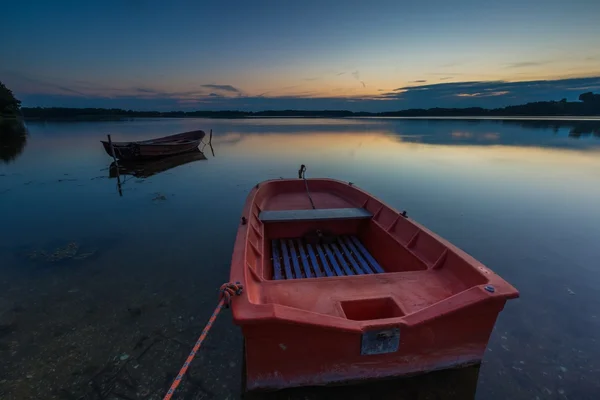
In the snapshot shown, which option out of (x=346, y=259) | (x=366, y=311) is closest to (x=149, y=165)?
(x=346, y=259)

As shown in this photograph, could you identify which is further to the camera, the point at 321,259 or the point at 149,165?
the point at 149,165

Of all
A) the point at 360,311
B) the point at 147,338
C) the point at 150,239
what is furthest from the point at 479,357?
the point at 150,239

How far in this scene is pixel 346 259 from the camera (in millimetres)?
5551

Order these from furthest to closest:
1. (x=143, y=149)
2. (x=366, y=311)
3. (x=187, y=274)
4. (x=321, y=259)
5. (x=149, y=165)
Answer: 1. (x=149, y=165)
2. (x=143, y=149)
3. (x=187, y=274)
4. (x=321, y=259)
5. (x=366, y=311)

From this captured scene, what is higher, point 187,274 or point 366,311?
point 366,311

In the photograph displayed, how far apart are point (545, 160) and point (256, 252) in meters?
23.4

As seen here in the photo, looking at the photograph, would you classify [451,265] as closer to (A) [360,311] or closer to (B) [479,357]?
(B) [479,357]

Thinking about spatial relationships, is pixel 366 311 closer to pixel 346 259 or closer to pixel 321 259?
pixel 321 259

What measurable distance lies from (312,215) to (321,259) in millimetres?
1073

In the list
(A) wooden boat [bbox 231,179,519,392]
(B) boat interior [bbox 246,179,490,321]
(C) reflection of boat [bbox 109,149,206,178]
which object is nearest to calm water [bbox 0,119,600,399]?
(A) wooden boat [bbox 231,179,519,392]

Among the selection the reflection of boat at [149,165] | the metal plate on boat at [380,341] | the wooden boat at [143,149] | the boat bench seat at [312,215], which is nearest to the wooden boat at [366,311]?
the metal plate on boat at [380,341]

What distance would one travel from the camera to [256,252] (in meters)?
4.49

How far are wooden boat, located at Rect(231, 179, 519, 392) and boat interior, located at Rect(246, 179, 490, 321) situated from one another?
18mm

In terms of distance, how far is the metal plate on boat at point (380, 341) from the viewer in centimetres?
272
